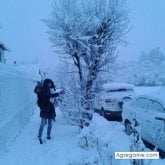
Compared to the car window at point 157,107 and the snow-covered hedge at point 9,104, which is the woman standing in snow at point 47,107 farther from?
the car window at point 157,107

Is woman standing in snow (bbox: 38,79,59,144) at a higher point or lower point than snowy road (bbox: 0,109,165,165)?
higher

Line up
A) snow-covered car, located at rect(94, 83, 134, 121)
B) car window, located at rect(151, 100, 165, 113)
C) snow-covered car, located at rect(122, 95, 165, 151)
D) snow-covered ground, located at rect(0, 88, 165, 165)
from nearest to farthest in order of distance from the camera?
snow-covered ground, located at rect(0, 88, 165, 165), snow-covered car, located at rect(122, 95, 165, 151), car window, located at rect(151, 100, 165, 113), snow-covered car, located at rect(94, 83, 134, 121)

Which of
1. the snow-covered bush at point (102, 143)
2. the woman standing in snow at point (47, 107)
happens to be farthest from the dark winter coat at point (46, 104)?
the snow-covered bush at point (102, 143)

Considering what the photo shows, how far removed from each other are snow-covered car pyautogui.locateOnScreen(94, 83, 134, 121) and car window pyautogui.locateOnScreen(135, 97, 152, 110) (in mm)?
4575

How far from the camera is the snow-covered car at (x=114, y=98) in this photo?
49.0 ft

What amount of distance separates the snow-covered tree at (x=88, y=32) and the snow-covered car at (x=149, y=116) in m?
1.54

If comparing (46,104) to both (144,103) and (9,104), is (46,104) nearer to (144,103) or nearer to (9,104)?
(9,104)

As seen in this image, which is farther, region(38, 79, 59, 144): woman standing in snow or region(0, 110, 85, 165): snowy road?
region(38, 79, 59, 144): woman standing in snow

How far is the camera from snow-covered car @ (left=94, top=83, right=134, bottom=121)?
14.9 m

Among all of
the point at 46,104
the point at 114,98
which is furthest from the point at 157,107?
the point at 114,98

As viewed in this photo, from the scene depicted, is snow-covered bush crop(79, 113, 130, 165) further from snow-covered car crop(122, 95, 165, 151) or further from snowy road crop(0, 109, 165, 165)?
snow-covered car crop(122, 95, 165, 151)

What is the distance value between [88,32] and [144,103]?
10.9 ft

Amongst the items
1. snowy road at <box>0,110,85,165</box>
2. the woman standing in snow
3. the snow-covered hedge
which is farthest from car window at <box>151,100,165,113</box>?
the snow-covered hedge

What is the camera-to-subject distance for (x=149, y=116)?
28.5 ft
